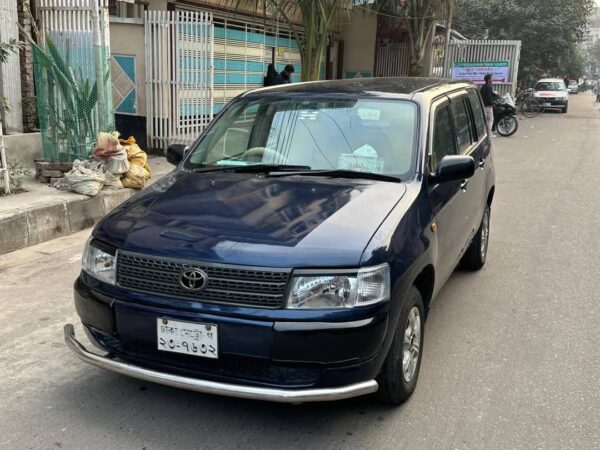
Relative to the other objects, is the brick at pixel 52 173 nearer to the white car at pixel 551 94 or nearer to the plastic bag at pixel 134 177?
the plastic bag at pixel 134 177

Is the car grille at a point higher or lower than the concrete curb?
higher

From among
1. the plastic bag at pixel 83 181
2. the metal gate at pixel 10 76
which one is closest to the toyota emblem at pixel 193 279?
the plastic bag at pixel 83 181

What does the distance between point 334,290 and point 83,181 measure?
5294 millimetres

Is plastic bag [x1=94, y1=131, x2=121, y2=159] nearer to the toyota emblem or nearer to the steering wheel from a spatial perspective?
the steering wheel

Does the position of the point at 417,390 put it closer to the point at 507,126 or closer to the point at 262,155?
the point at 262,155

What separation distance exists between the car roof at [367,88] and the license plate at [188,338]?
6.75ft

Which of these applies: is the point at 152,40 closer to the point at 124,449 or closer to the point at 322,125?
the point at 322,125

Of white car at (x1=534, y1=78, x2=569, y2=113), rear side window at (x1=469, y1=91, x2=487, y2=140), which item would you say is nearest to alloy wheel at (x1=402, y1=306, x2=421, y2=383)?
rear side window at (x1=469, y1=91, x2=487, y2=140)

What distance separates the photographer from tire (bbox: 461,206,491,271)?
562 centimetres

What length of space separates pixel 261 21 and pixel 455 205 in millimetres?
12747

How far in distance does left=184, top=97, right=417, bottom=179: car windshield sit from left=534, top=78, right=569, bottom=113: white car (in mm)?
28039

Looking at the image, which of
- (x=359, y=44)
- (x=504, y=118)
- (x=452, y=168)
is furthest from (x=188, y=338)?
(x=359, y=44)

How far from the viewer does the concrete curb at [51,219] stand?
6199mm

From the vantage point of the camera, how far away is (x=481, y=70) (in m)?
22.5
